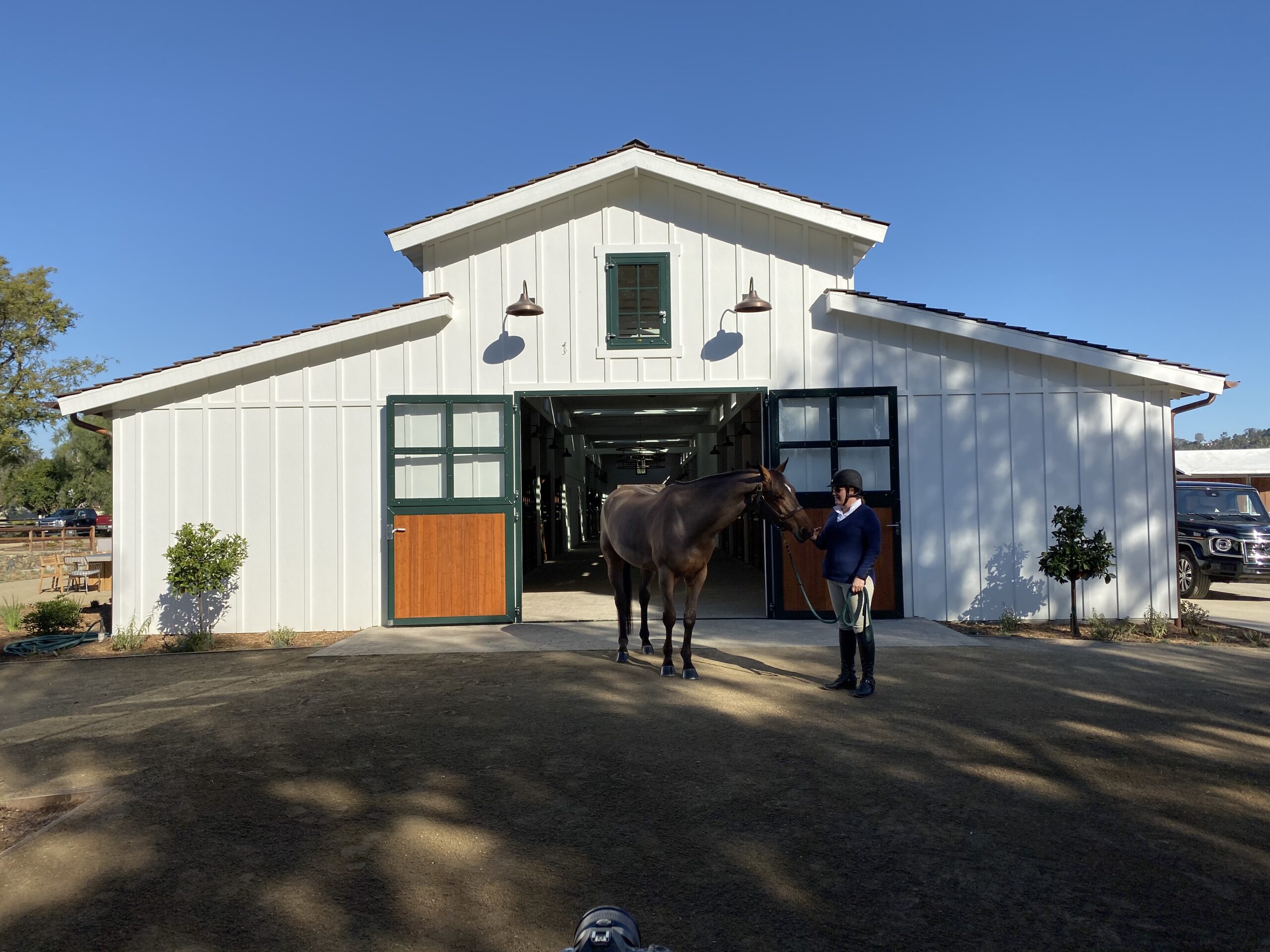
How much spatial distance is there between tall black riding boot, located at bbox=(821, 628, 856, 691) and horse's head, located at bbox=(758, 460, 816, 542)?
2.77 feet

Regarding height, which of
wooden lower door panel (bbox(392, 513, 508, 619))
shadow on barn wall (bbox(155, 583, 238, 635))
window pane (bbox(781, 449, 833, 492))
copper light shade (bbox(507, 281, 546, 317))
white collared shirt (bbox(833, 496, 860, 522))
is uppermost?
copper light shade (bbox(507, 281, 546, 317))

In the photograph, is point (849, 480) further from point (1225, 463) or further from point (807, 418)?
point (1225, 463)

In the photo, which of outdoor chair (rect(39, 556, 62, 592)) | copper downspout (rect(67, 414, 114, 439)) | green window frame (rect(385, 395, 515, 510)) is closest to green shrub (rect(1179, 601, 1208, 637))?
green window frame (rect(385, 395, 515, 510))

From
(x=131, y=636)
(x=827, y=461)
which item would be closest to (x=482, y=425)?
(x=827, y=461)

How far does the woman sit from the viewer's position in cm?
580

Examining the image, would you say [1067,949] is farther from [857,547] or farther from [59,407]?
[59,407]

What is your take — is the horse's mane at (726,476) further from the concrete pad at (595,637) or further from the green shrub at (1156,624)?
the green shrub at (1156,624)

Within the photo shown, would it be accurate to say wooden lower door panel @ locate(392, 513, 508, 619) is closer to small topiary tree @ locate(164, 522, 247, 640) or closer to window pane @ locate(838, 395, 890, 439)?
small topiary tree @ locate(164, 522, 247, 640)

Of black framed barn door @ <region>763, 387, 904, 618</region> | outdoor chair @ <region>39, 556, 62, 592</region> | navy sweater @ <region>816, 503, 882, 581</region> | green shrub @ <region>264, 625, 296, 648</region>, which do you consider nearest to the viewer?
navy sweater @ <region>816, 503, 882, 581</region>

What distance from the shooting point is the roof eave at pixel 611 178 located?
9469 mm

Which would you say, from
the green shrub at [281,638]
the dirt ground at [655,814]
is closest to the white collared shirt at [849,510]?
the dirt ground at [655,814]

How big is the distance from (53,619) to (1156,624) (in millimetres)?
12806

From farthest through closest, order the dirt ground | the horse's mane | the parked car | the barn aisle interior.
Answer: the parked car
the barn aisle interior
the horse's mane
the dirt ground

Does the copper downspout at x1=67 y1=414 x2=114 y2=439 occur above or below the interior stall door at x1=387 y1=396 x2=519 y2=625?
above
